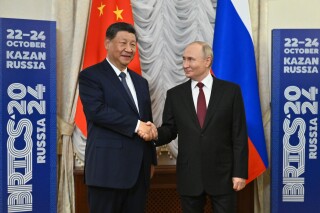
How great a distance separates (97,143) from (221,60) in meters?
1.31

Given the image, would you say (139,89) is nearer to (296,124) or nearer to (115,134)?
(115,134)

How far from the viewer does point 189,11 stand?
10.9 feet

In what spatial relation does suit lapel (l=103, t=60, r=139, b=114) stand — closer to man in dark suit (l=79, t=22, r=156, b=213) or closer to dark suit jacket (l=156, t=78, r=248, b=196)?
man in dark suit (l=79, t=22, r=156, b=213)

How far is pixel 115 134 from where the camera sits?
2.38 metres

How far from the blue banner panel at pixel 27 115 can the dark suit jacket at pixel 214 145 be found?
1090mm

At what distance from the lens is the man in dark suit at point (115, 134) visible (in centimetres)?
234

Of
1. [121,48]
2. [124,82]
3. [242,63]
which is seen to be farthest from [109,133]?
[242,63]

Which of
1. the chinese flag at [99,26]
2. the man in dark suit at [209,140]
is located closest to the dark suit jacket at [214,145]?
the man in dark suit at [209,140]

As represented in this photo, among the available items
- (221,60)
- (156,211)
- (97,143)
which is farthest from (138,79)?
(156,211)

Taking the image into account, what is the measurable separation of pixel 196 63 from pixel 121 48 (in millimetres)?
465

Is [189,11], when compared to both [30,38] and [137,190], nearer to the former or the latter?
[30,38]

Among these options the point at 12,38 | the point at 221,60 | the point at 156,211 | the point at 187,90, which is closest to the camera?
the point at 187,90

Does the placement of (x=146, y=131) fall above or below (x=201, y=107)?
below

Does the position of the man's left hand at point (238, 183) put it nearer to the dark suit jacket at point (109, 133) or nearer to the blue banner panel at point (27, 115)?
the dark suit jacket at point (109, 133)
